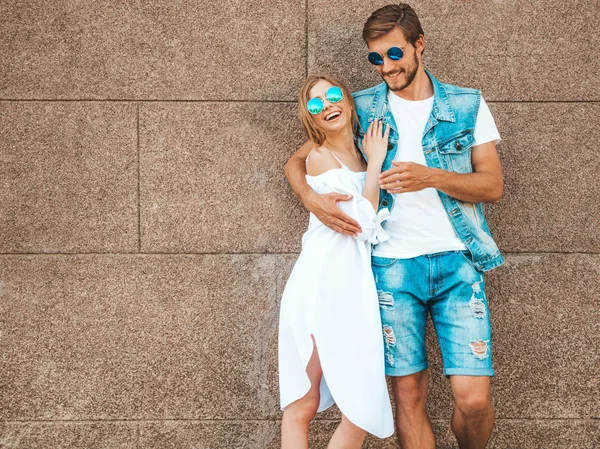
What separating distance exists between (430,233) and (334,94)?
831mm

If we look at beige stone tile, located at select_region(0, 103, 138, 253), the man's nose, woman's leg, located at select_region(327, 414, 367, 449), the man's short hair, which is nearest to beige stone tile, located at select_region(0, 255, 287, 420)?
beige stone tile, located at select_region(0, 103, 138, 253)

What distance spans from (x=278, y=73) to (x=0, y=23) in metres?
1.76

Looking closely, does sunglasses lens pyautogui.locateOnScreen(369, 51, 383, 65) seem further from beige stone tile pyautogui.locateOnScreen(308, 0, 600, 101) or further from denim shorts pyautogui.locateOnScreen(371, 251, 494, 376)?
denim shorts pyautogui.locateOnScreen(371, 251, 494, 376)

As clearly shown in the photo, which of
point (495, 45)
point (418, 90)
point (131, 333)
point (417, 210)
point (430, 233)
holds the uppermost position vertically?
point (495, 45)

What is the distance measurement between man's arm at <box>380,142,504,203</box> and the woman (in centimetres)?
18

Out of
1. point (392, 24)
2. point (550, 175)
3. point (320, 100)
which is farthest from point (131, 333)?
point (550, 175)

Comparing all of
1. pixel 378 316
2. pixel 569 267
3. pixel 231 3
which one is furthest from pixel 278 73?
pixel 569 267

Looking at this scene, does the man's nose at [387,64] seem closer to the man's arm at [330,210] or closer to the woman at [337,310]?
the woman at [337,310]

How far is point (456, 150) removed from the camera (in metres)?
3.12

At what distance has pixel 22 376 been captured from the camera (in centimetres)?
396

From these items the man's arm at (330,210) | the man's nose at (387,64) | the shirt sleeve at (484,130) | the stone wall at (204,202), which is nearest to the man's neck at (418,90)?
the man's nose at (387,64)

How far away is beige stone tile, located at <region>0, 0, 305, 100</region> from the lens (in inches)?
154

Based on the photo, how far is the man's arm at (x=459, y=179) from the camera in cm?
286

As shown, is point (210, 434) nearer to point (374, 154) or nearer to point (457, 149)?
point (374, 154)
